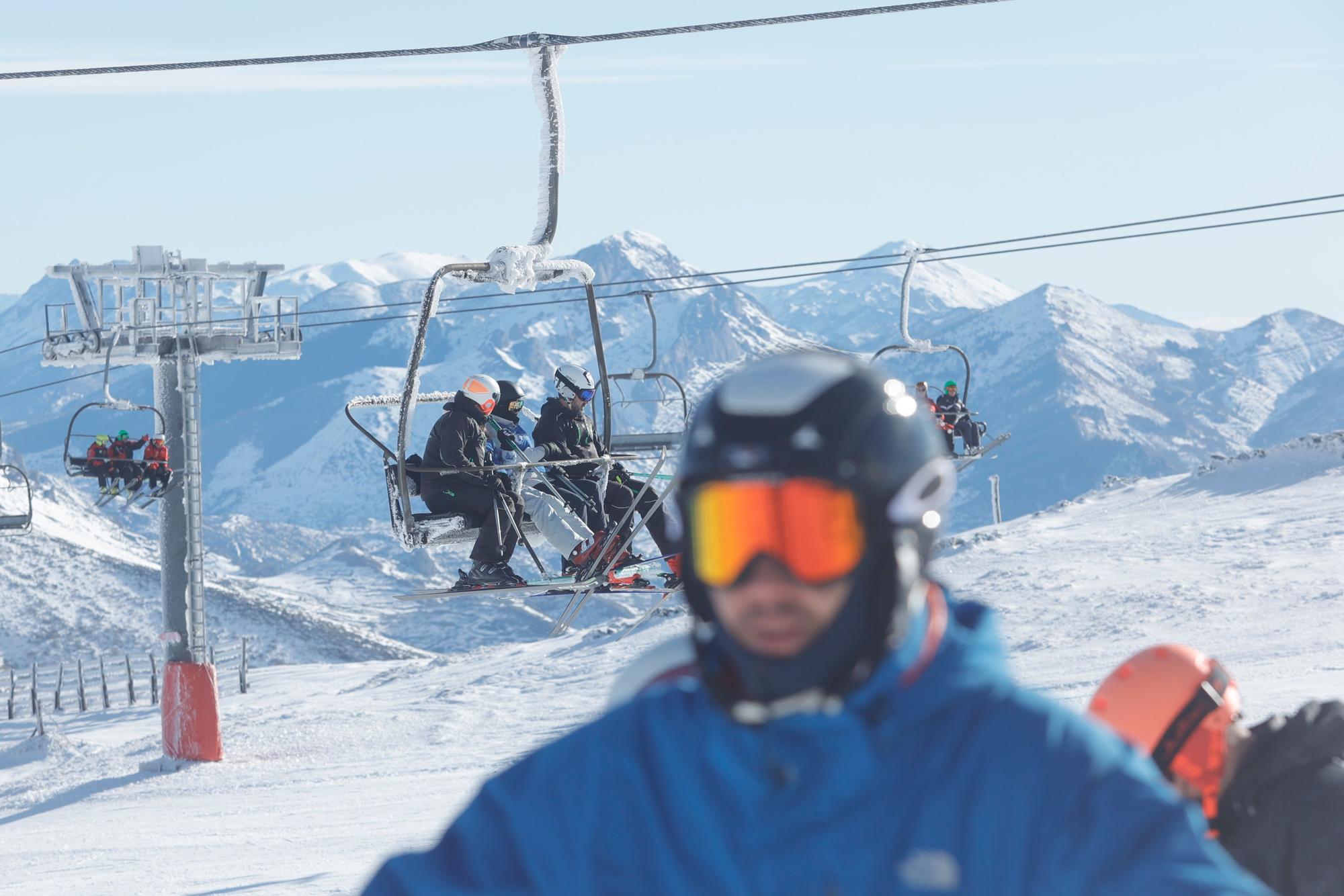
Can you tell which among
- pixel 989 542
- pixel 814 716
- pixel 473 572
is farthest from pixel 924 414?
pixel 989 542

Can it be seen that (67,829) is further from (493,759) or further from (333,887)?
(333,887)

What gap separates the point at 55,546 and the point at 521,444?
389 feet

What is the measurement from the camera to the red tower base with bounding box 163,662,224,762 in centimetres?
1964

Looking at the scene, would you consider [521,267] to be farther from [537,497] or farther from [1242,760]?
[1242,760]

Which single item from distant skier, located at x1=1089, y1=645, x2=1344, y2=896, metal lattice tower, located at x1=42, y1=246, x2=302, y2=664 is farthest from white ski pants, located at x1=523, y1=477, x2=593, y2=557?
distant skier, located at x1=1089, y1=645, x2=1344, y2=896

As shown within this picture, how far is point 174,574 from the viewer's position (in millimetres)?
20422

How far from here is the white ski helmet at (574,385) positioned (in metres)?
11.6

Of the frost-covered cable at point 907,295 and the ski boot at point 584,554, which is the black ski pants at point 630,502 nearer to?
the ski boot at point 584,554

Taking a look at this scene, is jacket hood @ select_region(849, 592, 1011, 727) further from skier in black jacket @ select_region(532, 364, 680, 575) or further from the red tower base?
the red tower base

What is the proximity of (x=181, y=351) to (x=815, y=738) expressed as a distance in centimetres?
2103

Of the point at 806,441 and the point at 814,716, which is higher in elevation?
the point at 806,441

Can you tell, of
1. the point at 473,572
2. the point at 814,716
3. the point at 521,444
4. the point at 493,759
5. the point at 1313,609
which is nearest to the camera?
the point at 814,716

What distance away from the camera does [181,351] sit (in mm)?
21141

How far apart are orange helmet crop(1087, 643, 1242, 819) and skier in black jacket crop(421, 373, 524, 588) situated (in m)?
8.25
